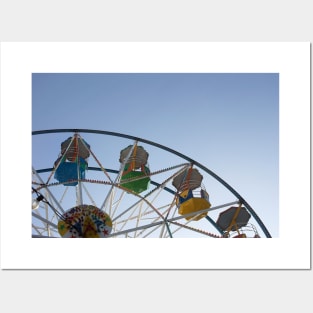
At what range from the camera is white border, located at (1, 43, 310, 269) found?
745 cm

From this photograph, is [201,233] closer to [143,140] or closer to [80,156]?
[143,140]
